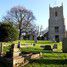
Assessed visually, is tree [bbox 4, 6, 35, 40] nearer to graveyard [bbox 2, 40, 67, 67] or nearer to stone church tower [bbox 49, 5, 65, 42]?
stone church tower [bbox 49, 5, 65, 42]

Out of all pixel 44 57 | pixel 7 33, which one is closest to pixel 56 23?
pixel 7 33

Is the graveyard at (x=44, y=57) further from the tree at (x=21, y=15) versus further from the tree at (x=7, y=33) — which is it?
the tree at (x=21, y=15)

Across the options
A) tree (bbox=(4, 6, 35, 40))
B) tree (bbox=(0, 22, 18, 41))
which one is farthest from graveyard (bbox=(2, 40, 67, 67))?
tree (bbox=(4, 6, 35, 40))

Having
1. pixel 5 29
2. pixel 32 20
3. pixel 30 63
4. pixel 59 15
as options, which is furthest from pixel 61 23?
pixel 30 63

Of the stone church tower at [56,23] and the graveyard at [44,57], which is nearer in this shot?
the graveyard at [44,57]

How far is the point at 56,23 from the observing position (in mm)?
72938

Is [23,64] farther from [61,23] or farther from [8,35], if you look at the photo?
[61,23]

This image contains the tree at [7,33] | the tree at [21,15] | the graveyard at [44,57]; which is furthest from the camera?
the tree at [21,15]

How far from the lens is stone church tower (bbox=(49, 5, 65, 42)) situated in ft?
238

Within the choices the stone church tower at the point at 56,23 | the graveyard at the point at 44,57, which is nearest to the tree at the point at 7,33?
the graveyard at the point at 44,57

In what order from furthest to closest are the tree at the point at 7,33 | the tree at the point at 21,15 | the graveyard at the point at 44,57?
the tree at the point at 21,15
the tree at the point at 7,33
the graveyard at the point at 44,57

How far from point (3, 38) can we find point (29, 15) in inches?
1215

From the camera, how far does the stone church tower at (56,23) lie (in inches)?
2852

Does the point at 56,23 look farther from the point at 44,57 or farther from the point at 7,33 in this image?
the point at 44,57
